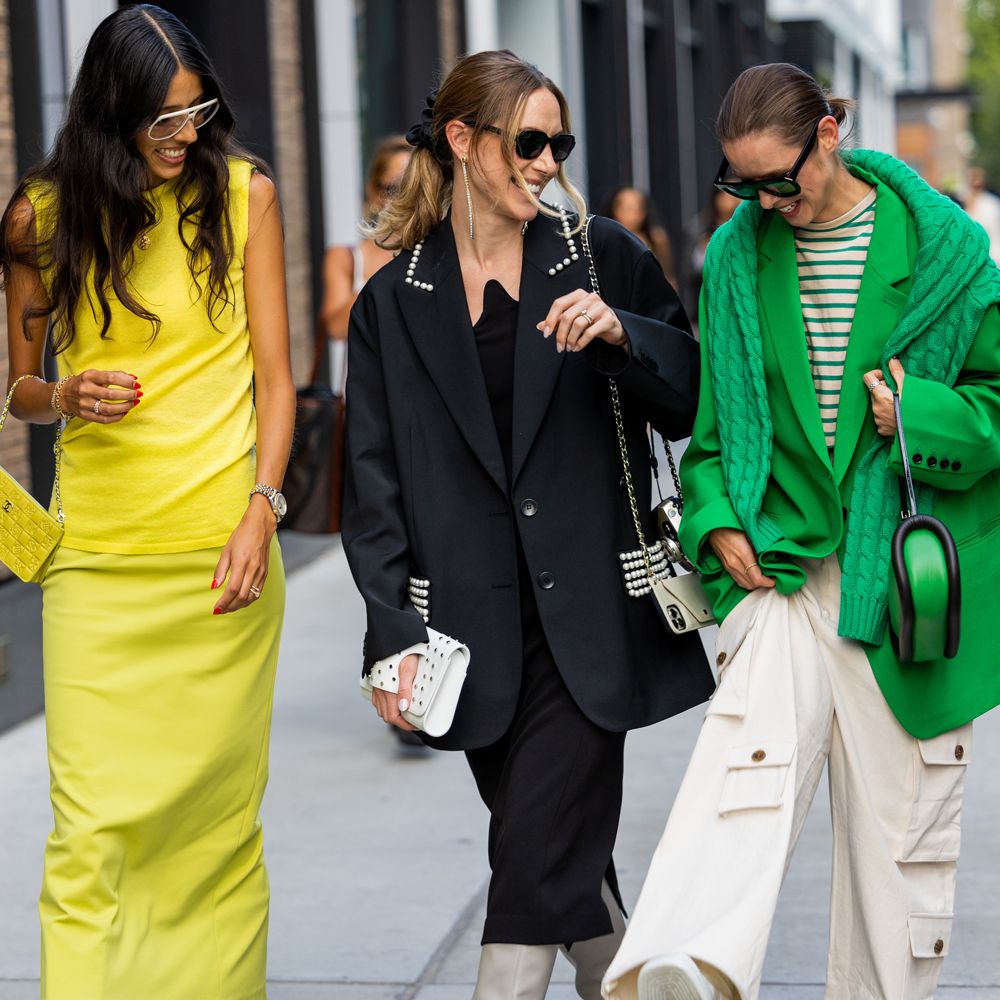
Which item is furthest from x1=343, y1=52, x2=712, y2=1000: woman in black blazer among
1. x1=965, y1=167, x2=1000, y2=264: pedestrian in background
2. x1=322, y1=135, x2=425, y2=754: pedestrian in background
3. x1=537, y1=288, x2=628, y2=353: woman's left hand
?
x1=965, y1=167, x2=1000, y2=264: pedestrian in background

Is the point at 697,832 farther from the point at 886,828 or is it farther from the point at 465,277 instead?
the point at 465,277

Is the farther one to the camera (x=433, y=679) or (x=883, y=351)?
(x=433, y=679)

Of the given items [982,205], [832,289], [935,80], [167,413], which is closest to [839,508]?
[832,289]

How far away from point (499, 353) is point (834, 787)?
1.02 metres

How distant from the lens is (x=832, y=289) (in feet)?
11.1

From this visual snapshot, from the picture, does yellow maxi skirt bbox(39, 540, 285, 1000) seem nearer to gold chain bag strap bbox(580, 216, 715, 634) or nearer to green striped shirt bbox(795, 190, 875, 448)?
gold chain bag strap bbox(580, 216, 715, 634)

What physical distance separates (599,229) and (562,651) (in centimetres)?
82

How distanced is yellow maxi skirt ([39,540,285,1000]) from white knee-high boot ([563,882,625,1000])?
67 cm

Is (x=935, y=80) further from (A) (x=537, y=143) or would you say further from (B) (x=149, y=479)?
(B) (x=149, y=479)

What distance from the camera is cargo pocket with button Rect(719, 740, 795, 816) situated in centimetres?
323

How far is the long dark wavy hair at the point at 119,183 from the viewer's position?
350cm

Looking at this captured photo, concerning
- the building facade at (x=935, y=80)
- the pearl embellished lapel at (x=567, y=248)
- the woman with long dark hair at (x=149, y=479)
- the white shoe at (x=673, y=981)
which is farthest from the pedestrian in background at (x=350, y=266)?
the building facade at (x=935, y=80)

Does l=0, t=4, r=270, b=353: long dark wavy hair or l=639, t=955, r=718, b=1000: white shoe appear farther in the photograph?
l=0, t=4, r=270, b=353: long dark wavy hair

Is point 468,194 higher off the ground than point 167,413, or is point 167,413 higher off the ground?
point 468,194
